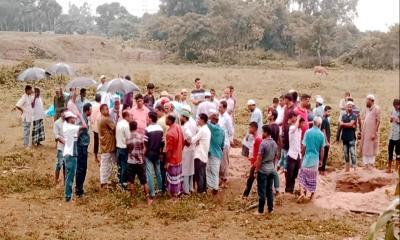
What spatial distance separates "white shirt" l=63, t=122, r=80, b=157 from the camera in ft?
25.1

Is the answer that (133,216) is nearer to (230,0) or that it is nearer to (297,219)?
(297,219)

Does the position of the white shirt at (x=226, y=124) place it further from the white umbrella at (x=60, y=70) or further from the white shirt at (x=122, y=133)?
the white umbrella at (x=60, y=70)

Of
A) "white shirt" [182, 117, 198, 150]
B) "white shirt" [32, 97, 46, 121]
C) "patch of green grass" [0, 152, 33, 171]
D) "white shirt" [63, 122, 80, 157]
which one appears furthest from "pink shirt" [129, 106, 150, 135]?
"white shirt" [32, 97, 46, 121]

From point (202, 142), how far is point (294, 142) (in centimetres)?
141

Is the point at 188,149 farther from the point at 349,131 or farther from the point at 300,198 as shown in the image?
the point at 349,131

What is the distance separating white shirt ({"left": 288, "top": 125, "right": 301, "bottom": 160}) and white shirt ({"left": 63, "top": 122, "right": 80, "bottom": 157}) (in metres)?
3.20

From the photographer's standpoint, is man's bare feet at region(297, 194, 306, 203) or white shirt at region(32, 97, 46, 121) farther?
white shirt at region(32, 97, 46, 121)

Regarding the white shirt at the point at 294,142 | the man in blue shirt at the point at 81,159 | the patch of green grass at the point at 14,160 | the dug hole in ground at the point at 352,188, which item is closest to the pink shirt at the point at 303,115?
the white shirt at the point at 294,142

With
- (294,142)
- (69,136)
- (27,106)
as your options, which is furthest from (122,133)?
(27,106)

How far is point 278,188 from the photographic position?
820cm

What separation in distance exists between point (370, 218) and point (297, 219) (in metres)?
1.04

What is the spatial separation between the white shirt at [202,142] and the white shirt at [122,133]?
102 centimetres

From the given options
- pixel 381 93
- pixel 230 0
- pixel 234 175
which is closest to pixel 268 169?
pixel 234 175

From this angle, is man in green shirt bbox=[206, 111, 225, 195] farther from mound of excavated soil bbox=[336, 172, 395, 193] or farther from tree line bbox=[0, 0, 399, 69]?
tree line bbox=[0, 0, 399, 69]
